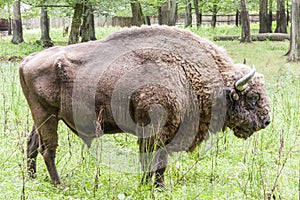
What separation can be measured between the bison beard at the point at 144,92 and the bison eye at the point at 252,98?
1 cm

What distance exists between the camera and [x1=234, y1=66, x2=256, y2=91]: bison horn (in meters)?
4.77

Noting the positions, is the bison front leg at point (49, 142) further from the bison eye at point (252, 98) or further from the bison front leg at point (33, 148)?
the bison eye at point (252, 98)

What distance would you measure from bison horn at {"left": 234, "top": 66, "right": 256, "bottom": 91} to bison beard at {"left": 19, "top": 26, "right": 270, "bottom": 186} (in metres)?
0.01

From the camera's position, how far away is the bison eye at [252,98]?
197 inches

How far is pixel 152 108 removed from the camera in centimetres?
456

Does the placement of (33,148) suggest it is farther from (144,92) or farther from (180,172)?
(180,172)

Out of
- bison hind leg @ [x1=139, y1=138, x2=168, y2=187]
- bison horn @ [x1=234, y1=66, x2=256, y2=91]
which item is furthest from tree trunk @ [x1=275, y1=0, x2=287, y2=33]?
bison hind leg @ [x1=139, y1=138, x2=168, y2=187]

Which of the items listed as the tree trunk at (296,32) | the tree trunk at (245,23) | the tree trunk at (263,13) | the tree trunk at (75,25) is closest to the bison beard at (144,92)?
the tree trunk at (296,32)

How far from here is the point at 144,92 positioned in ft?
15.1

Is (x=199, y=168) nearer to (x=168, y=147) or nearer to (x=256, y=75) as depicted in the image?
(x=168, y=147)

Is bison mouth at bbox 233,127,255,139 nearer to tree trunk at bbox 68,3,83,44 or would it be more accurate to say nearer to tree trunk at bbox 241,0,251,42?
tree trunk at bbox 68,3,83,44

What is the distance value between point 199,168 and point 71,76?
1.97m

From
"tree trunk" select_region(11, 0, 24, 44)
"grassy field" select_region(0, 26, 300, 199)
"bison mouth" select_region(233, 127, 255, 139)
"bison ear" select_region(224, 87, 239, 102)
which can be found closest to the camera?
"grassy field" select_region(0, 26, 300, 199)

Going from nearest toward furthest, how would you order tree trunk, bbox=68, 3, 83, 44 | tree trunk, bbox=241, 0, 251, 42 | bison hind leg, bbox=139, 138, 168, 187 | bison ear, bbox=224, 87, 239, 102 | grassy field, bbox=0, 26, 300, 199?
1. grassy field, bbox=0, 26, 300, 199
2. bison hind leg, bbox=139, 138, 168, 187
3. bison ear, bbox=224, 87, 239, 102
4. tree trunk, bbox=68, 3, 83, 44
5. tree trunk, bbox=241, 0, 251, 42
